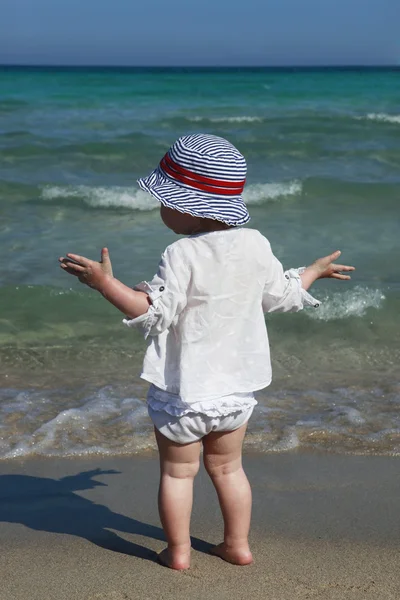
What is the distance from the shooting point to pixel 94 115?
1845cm

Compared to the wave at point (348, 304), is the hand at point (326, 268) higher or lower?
higher

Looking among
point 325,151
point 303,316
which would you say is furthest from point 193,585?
point 325,151

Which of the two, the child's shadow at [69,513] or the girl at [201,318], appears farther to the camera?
the child's shadow at [69,513]

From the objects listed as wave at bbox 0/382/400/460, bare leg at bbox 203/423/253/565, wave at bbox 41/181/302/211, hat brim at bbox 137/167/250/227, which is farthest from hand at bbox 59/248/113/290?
wave at bbox 41/181/302/211

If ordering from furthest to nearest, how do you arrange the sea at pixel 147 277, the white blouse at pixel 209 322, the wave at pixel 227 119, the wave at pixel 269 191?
the wave at pixel 227 119, the wave at pixel 269 191, the sea at pixel 147 277, the white blouse at pixel 209 322

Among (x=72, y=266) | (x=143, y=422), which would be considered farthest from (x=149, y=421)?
(x=72, y=266)

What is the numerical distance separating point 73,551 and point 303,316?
2989 mm

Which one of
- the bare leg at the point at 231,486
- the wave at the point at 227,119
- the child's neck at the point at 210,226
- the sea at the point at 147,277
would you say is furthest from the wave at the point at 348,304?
the wave at the point at 227,119

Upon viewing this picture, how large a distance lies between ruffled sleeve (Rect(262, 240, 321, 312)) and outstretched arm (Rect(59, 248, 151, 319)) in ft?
1.39

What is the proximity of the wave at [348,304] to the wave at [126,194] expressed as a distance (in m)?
3.47

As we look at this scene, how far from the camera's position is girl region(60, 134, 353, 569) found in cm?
236

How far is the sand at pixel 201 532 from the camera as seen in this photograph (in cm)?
246

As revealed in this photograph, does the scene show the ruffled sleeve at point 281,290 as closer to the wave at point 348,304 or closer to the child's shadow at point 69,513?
the child's shadow at point 69,513

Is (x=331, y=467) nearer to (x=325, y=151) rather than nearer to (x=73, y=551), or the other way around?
(x=73, y=551)
